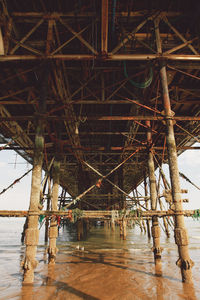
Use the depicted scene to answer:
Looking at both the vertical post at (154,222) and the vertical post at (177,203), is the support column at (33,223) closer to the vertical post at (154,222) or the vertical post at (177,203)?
the vertical post at (177,203)

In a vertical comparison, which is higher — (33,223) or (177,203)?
(177,203)

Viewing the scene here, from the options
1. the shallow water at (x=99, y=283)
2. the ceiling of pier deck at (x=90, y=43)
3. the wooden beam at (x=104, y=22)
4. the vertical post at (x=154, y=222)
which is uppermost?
the ceiling of pier deck at (x=90, y=43)

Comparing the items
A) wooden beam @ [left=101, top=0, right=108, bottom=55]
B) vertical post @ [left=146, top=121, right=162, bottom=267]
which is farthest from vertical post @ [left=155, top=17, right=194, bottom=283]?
vertical post @ [left=146, top=121, right=162, bottom=267]

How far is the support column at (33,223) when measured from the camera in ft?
17.2

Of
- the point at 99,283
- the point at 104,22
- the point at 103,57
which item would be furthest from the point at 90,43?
the point at 99,283

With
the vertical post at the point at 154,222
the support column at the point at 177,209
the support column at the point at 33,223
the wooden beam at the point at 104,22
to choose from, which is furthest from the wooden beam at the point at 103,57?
the vertical post at the point at 154,222

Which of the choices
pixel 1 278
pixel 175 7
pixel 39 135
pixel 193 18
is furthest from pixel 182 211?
pixel 175 7

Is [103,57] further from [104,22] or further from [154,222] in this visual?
[154,222]

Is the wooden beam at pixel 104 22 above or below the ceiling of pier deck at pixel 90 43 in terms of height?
below

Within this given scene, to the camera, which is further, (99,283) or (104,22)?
(99,283)

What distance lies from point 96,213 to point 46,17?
7.24 meters

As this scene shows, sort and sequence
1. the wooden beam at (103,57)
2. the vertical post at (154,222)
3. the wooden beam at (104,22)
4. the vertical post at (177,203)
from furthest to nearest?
the vertical post at (154,222) → the wooden beam at (103,57) → the vertical post at (177,203) → the wooden beam at (104,22)

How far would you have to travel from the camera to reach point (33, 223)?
552 cm

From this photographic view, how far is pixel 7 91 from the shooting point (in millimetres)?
9016
